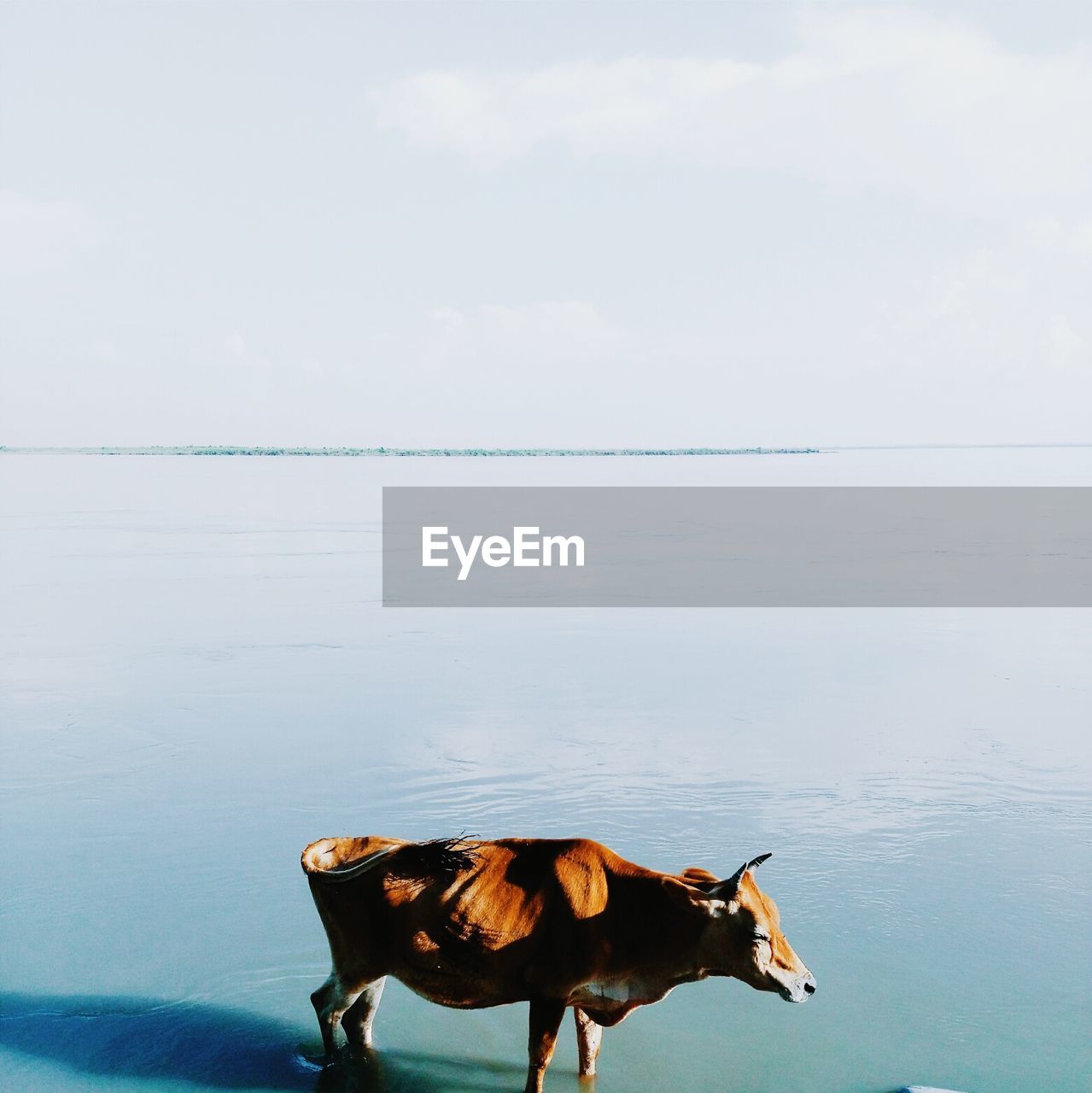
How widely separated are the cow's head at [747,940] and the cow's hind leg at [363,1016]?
173 centimetres

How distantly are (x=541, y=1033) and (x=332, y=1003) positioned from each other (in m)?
1.07

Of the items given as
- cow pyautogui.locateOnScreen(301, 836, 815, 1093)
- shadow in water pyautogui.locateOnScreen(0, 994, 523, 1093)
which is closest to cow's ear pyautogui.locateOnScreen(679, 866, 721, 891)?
cow pyautogui.locateOnScreen(301, 836, 815, 1093)

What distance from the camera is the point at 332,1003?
5492mm

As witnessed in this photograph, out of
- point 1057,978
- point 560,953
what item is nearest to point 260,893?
point 560,953

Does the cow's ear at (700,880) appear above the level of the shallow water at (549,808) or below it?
above

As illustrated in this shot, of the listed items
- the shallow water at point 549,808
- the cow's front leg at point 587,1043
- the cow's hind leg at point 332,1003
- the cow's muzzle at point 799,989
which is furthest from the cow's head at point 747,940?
the cow's hind leg at point 332,1003

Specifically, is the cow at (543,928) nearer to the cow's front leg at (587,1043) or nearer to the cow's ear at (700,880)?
the cow's ear at (700,880)

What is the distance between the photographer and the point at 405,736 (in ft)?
35.7

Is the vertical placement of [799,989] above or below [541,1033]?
above

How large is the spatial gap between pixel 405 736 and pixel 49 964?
4.59 m

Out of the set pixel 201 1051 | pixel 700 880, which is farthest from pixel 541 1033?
pixel 201 1051

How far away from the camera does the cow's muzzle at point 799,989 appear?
4.80m

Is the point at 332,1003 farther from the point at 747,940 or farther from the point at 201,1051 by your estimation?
the point at 747,940

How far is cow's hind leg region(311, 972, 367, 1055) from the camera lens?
17.8ft
